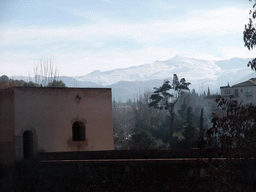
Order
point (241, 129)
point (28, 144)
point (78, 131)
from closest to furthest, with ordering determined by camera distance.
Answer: point (241, 129) → point (28, 144) → point (78, 131)

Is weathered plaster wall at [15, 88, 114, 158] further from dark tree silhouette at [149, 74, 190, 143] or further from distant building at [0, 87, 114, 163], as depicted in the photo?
dark tree silhouette at [149, 74, 190, 143]

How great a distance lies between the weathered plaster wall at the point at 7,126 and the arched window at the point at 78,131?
3.37m

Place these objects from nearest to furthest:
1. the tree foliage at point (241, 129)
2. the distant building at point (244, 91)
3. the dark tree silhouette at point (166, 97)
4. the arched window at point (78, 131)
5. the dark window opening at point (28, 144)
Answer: the tree foliage at point (241, 129) < the dark window opening at point (28, 144) < the arched window at point (78, 131) < the dark tree silhouette at point (166, 97) < the distant building at point (244, 91)

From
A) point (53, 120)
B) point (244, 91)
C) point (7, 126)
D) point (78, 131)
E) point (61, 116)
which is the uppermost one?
point (244, 91)

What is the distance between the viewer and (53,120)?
58.7 feet

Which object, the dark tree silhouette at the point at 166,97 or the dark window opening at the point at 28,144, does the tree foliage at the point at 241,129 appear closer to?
the dark window opening at the point at 28,144

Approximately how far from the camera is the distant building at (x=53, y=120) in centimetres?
1703

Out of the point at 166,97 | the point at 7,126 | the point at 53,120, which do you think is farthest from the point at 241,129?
the point at 166,97

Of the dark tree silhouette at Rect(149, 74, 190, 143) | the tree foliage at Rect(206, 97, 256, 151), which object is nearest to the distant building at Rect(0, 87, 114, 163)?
the tree foliage at Rect(206, 97, 256, 151)

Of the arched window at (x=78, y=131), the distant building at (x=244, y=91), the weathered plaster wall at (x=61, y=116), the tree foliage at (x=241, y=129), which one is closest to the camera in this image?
the tree foliage at (x=241, y=129)

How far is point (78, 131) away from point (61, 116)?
164 centimetres

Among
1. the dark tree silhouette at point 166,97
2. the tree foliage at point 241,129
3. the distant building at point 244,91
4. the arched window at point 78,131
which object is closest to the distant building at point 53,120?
the arched window at point 78,131

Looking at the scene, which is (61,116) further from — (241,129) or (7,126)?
(241,129)

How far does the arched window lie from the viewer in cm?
1903
